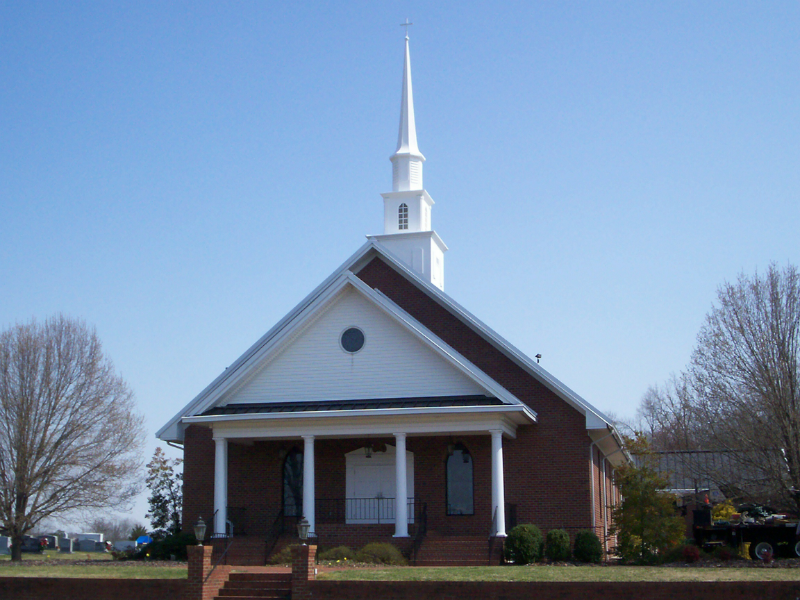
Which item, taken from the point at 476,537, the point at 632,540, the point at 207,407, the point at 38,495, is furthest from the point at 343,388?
the point at 38,495

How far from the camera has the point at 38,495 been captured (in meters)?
35.1

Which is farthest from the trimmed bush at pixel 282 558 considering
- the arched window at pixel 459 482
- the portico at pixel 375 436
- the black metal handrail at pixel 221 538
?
the arched window at pixel 459 482

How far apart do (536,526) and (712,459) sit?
834 cm

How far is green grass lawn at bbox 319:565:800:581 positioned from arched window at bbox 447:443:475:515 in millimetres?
5568

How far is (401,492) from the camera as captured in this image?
82.3 feet

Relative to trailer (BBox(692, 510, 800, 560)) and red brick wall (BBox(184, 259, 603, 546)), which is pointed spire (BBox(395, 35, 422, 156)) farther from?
trailer (BBox(692, 510, 800, 560))

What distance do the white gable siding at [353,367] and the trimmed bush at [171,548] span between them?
400cm

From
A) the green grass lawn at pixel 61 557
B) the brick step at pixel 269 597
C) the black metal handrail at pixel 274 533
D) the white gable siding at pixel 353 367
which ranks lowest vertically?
the green grass lawn at pixel 61 557

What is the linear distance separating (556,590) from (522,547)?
276 inches

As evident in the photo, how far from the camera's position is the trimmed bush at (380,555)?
76.1 ft

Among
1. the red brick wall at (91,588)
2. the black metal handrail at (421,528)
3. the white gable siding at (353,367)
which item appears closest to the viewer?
the red brick wall at (91,588)

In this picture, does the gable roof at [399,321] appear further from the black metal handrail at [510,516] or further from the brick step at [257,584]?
A: the brick step at [257,584]

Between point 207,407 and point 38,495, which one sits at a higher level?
point 207,407

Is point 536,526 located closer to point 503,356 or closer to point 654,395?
point 503,356
